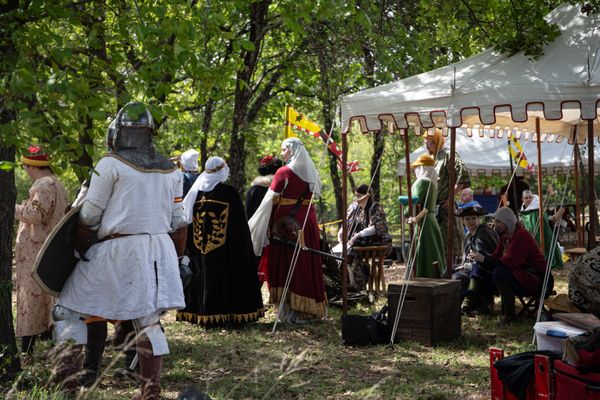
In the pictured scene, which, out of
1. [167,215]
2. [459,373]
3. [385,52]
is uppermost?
[385,52]

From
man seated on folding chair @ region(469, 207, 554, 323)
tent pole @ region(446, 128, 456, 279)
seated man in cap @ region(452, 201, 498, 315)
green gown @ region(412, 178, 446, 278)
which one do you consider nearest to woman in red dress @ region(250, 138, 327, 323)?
green gown @ region(412, 178, 446, 278)

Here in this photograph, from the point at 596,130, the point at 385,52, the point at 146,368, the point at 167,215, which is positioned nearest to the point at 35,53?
the point at 167,215

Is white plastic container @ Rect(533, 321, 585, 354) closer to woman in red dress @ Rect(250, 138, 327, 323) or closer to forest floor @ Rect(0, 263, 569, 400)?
forest floor @ Rect(0, 263, 569, 400)

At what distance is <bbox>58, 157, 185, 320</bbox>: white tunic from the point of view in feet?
14.8

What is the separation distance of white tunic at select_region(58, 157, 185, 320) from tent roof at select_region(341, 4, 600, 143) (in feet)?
10.6

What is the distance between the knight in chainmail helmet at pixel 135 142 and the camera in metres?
4.62

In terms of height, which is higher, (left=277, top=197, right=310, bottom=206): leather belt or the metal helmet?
the metal helmet

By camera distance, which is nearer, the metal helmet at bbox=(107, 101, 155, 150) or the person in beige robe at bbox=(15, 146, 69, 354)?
the metal helmet at bbox=(107, 101, 155, 150)

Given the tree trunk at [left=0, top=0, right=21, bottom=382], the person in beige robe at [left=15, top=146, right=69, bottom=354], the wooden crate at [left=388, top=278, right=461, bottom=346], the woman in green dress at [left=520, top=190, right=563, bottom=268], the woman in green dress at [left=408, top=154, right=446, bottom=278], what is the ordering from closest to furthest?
the tree trunk at [left=0, top=0, right=21, bottom=382], the person in beige robe at [left=15, top=146, right=69, bottom=354], the wooden crate at [left=388, top=278, right=461, bottom=346], the woman in green dress at [left=408, top=154, right=446, bottom=278], the woman in green dress at [left=520, top=190, right=563, bottom=268]

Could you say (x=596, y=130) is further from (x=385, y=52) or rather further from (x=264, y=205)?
(x=264, y=205)

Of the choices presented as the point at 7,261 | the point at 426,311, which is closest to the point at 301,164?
the point at 426,311

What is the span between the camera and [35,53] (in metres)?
4.31

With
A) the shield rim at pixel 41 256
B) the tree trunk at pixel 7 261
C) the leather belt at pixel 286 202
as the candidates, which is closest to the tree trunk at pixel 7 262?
the tree trunk at pixel 7 261

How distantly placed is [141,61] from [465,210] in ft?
15.8
